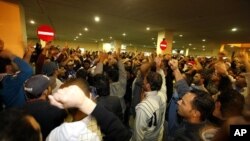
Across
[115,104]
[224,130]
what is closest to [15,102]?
[115,104]

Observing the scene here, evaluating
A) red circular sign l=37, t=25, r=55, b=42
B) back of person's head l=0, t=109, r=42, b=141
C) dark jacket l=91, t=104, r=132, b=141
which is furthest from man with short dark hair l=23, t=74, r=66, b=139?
red circular sign l=37, t=25, r=55, b=42

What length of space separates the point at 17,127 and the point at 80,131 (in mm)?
514

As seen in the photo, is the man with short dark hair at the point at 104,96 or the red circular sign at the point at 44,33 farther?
the red circular sign at the point at 44,33

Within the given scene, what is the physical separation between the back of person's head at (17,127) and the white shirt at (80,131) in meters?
0.43

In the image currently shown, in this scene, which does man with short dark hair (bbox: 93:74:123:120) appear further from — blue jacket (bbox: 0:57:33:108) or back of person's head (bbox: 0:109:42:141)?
back of person's head (bbox: 0:109:42:141)

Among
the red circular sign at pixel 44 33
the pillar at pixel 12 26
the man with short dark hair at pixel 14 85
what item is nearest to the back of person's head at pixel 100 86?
the man with short dark hair at pixel 14 85

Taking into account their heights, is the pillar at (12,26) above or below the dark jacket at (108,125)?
above

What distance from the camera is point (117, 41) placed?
21.3 metres

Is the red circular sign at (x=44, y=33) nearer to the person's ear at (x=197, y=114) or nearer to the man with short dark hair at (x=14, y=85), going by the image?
Result: the man with short dark hair at (x=14, y=85)

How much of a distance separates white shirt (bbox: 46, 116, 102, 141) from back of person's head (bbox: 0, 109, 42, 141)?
43 centimetres

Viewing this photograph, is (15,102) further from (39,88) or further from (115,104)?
(115,104)

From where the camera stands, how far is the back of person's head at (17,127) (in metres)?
0.79

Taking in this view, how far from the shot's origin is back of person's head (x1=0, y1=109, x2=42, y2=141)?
0.79m

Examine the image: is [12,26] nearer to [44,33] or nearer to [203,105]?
[44,33]
